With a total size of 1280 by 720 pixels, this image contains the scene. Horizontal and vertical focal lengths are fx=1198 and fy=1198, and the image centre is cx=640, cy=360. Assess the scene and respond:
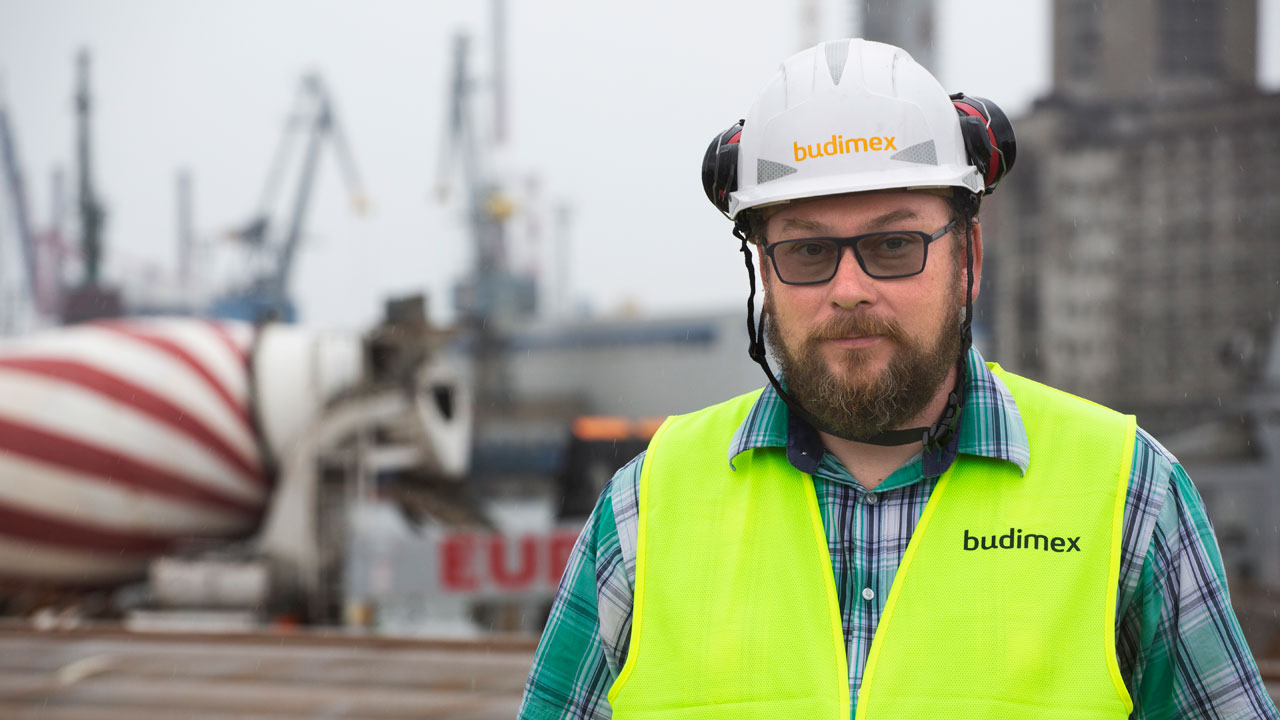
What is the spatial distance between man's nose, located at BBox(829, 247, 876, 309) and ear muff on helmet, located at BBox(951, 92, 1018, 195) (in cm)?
29

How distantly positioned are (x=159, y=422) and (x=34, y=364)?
1.17 meters

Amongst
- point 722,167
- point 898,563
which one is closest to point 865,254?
point 722,167

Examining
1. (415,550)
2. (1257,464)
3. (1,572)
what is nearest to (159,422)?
(1,572)

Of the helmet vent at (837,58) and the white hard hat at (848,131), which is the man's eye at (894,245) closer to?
the white hard hat at (848,131)

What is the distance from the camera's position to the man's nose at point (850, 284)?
1.69m

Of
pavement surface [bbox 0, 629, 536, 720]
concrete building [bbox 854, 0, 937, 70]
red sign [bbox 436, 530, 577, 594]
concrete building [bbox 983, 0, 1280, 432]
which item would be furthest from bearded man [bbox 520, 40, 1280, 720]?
concrete building [bbox 854, 0, 937, 70]

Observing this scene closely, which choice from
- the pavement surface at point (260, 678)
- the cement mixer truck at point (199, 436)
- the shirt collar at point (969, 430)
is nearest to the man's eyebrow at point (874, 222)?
the shirt collar at point (969, 430)

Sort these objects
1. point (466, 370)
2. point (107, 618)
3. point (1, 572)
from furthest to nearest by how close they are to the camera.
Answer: point (466, 370) < point (107, 618) < point (1, 572)

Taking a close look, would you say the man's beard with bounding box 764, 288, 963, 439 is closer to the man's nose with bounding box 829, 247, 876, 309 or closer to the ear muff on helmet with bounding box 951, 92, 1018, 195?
the man's nose with bounding box 829, 247, 876, 309

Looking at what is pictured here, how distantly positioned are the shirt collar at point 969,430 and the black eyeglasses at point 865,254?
197 millimetres

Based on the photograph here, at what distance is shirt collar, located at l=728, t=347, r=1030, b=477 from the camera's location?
168 cm

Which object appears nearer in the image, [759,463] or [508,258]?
[759,463]

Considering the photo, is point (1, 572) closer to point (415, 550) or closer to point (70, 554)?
point (70, 554)

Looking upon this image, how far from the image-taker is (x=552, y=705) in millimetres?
1813
